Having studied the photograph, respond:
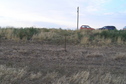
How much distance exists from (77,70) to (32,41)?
32.1 feet

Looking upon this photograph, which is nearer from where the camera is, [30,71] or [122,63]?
[30,71]

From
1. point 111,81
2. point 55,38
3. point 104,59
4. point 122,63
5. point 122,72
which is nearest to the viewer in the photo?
point 111,81

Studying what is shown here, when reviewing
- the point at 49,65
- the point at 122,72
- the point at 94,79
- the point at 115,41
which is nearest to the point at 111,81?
the point at 94,79

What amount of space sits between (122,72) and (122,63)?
1.79 meters

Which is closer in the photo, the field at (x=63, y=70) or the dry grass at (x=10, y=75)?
the dry grass at (x=10, y=75)

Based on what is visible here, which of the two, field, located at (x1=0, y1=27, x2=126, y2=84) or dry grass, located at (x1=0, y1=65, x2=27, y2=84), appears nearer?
dry grass, located at (x1=0, y1=65, x2=27, y2=84)

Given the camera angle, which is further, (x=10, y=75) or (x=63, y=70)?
(x=63, y=70)

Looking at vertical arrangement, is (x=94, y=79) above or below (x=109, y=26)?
below

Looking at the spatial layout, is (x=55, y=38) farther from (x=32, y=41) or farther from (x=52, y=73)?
(x=52, y=73)

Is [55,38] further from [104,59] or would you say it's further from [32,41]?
[104,59]

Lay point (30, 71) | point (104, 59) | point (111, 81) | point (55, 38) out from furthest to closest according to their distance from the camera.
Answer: point (55, 38) → point (104, 59) → point (30, 71) → point (111, 81)

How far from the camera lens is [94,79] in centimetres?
737

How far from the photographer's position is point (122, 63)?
33.7ft

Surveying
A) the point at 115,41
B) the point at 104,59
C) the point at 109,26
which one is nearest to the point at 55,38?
the point at 115,41
